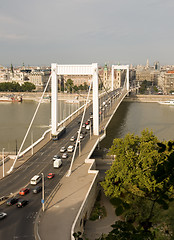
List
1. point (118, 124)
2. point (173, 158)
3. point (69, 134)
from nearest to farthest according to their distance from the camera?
1. point (173, 158)
2. point (69, 134)
3. point (118, 124)

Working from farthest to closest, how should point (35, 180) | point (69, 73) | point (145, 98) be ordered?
point (145, 98)
point (69, 73)
point (35, 180)

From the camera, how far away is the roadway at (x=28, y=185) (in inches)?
418

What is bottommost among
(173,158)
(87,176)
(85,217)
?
(85,217)

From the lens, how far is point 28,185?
14.6 meters

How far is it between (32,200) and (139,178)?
5295mm

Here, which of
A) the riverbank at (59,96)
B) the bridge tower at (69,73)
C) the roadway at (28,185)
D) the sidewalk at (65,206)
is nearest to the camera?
the sidewalk at (65,206)

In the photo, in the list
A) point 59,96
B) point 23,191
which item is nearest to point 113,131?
point 23,191

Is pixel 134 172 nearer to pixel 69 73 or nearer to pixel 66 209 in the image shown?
pixel 66 209

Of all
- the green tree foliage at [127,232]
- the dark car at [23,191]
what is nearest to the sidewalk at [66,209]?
the dark car at [23,191]

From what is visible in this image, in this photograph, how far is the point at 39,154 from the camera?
780 inches

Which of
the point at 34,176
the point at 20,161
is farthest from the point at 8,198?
the point at 20,161

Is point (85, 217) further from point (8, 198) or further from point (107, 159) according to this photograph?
point (107, 159)

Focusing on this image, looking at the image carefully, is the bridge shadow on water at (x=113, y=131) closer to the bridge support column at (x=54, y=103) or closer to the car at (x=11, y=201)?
the bridge support column at (x=54, y=103)

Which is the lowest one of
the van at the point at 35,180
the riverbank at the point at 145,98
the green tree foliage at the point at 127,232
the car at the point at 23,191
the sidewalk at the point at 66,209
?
the sidewalk at the point at 66,209
